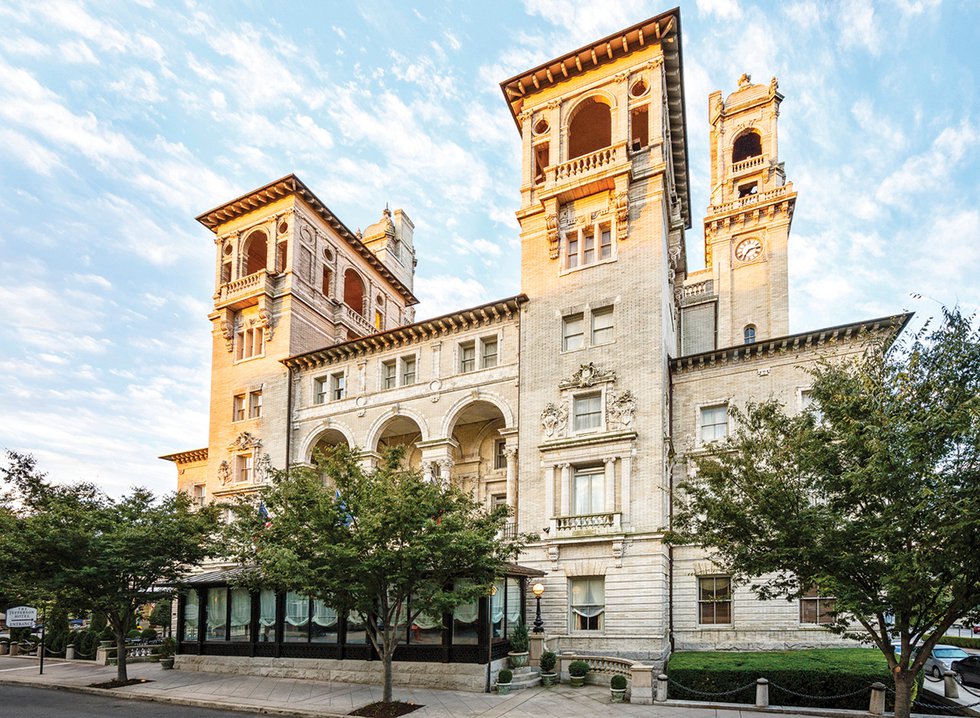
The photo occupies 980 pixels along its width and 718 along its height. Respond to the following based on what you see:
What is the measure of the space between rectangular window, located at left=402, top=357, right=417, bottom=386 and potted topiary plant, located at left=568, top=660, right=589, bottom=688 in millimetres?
17709

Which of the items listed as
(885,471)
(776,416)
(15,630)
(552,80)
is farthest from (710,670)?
(15,630)

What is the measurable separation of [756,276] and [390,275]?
85.9 ft

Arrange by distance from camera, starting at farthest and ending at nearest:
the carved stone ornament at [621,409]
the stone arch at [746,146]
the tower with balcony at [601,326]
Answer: the stone arch at [746,146] < the carved stone ornament at [621,409] < the tower with balcony at [601,326]

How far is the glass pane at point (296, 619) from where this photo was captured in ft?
95.6

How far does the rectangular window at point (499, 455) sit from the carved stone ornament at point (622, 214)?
12.5 m

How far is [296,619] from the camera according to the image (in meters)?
29.3

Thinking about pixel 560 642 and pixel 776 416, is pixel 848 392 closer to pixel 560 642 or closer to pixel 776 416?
pixel 776 416

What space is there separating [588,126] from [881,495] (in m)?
29.3

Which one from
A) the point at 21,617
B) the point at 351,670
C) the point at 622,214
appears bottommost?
the point at 351,670

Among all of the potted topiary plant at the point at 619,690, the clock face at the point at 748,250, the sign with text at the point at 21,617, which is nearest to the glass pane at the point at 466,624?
the potted topiary plant at the point at 619,690

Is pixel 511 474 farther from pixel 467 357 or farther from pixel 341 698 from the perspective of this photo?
pixel 341 698

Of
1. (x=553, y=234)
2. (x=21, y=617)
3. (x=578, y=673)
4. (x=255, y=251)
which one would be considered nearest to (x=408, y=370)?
(x=553, y=234)

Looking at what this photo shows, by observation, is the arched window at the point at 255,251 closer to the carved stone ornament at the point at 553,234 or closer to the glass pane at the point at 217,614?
the carved stone ornament at the point at 553,234

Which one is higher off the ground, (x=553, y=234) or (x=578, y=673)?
(x=553, y=234)
